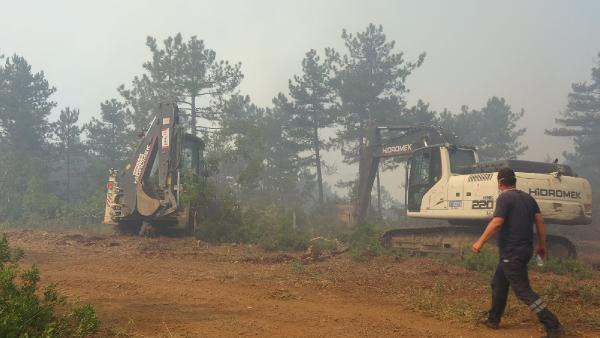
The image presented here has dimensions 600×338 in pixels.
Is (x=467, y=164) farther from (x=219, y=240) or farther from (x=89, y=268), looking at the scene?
(x=89, y=268)

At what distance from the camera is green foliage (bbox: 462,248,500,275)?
31.1ft

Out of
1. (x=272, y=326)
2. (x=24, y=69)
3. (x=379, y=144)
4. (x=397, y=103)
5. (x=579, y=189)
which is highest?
(x=24, y=69)

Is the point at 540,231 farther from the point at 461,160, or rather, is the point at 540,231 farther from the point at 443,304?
the point at 461,160

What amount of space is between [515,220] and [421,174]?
782 centimetres

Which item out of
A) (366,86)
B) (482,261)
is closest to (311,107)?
(366,86)

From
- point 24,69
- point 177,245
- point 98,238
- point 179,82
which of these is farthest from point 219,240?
point 24,69

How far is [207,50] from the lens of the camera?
30812 mm

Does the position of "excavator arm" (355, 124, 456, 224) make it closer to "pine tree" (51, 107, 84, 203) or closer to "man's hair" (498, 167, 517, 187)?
"man's hair" (498, 167, 517, 187)

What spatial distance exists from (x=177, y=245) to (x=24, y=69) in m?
27.1

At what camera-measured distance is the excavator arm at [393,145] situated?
14000 millimetres

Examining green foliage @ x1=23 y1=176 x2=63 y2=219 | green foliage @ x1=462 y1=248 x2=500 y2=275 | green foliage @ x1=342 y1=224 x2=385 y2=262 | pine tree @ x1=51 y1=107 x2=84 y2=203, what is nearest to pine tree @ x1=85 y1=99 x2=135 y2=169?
pine tree @ x1=51 y1=107 x2=84 y2=203

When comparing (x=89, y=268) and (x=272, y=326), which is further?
(x=89, y=268)

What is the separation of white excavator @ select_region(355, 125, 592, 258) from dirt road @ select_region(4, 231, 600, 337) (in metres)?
1.47

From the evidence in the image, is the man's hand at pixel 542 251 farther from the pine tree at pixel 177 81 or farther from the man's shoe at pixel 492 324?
the pine tree at pixel 177 81
